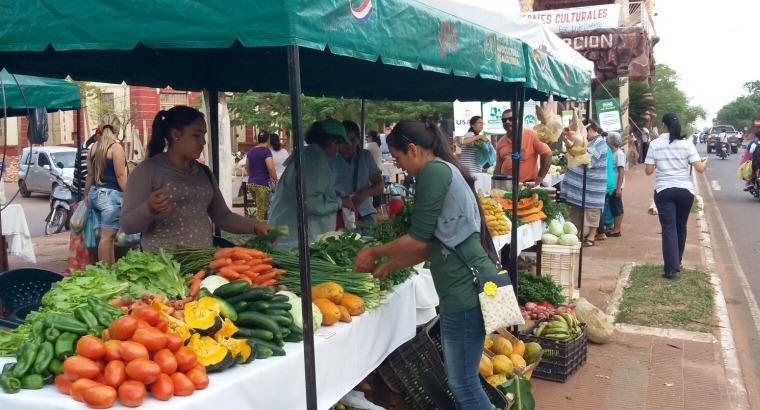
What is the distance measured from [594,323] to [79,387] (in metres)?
5.27

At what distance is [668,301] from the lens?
802cm

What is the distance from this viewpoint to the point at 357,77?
7.18 meters

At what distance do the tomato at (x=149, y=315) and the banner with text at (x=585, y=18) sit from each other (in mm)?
24850

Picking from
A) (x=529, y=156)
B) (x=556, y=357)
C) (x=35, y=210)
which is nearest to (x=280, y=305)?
(x=556, y=357)

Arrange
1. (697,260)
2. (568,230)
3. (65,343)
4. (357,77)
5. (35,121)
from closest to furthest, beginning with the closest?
(65,343) → (357,77) → (568,230) → (35,121) → (697,260)

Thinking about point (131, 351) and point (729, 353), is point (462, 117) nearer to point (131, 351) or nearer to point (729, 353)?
point (729, 353)

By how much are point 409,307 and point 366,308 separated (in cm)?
62

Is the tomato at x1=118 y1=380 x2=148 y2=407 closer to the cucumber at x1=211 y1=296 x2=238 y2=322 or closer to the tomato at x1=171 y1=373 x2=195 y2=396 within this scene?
the tomato at x1=171 y1=373 x2=195 y2=396

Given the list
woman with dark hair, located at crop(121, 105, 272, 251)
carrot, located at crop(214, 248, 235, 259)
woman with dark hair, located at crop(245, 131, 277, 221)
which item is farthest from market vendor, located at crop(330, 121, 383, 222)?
woman with dark hair, located at crop(245, 131, 277, 221)

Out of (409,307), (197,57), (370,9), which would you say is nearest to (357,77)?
(197,57)

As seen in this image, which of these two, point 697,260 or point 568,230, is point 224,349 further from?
A: point 697,260

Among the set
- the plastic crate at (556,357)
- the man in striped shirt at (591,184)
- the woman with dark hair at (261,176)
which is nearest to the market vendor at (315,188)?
the plastic crate at (556,357)

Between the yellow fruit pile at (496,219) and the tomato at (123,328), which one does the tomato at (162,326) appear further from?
the yellow fruit pile at (496,219)

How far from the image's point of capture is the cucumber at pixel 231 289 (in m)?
3.16
